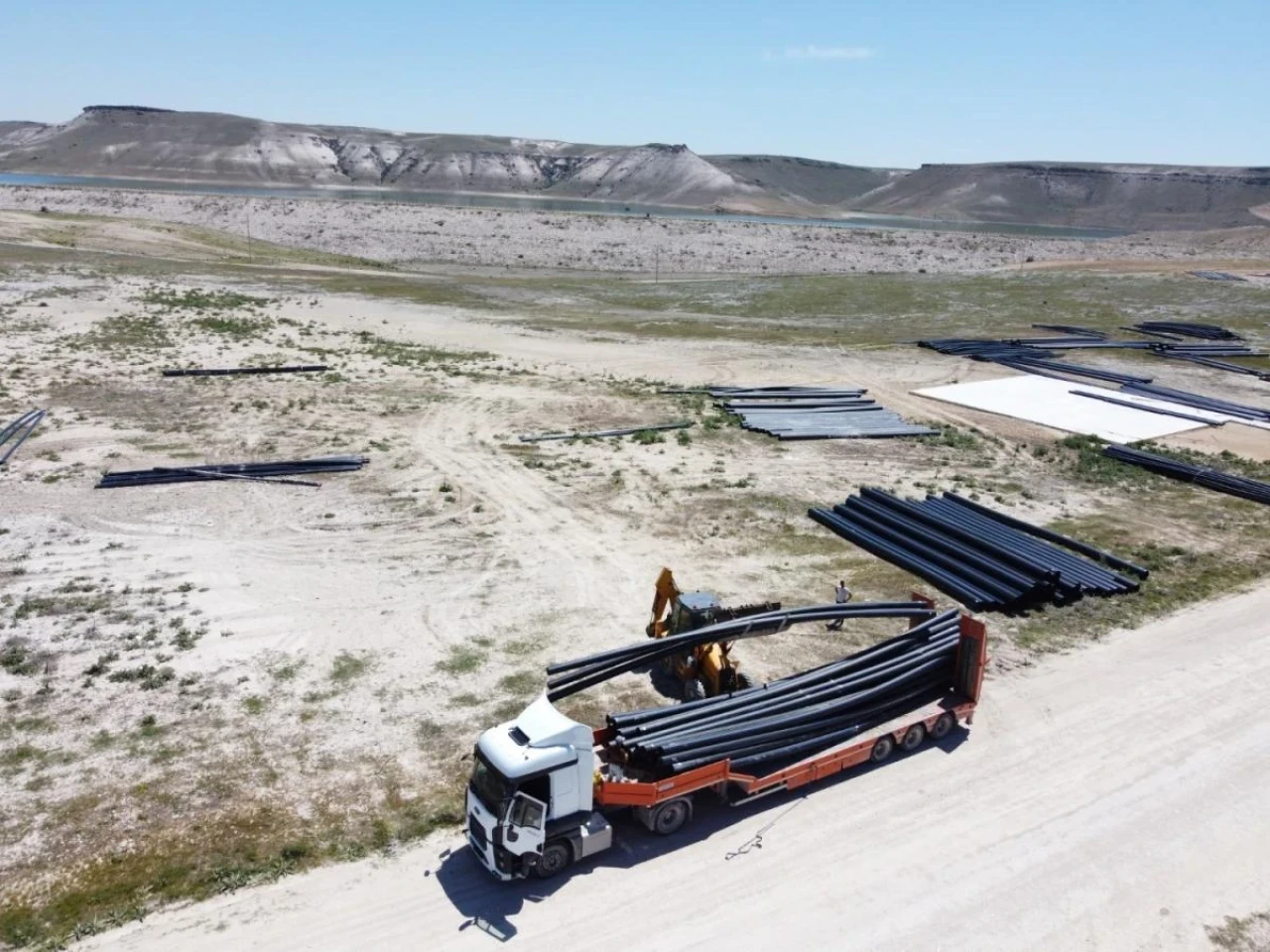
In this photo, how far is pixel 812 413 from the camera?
36.1 meters

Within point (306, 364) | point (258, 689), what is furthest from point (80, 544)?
point (306, 364)

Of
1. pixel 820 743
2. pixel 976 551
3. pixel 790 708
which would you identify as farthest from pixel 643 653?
pixel 976 551

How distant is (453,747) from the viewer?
14.8 m

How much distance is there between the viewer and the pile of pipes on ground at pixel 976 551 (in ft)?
67.9

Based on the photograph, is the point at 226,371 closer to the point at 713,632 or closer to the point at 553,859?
the point at 713,632

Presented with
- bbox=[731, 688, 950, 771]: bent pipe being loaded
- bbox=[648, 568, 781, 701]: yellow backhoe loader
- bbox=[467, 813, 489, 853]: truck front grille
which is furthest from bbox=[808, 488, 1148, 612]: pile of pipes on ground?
bbox=[467, 813, 489, 853]: truck front grille

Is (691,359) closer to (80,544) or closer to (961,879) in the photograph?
(80,544)

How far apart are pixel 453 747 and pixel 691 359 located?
3358 cm

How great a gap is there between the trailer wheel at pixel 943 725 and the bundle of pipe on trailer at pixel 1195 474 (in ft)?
63.1

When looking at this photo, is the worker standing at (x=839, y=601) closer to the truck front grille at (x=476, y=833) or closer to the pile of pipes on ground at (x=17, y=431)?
the truck front grille at (x=476, y=833)

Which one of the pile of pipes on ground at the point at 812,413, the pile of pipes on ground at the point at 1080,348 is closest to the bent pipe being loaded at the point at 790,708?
the pile of pipes on ground at the point at 812,413

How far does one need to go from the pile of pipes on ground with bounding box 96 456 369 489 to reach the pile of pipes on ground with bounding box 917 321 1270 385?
34.2 metres

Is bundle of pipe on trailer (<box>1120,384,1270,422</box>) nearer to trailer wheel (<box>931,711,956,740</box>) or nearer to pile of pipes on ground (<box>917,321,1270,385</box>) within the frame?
pile of pipes on ground (<box>917,321,1270,385</box>)

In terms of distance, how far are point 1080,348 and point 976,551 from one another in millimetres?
34743
